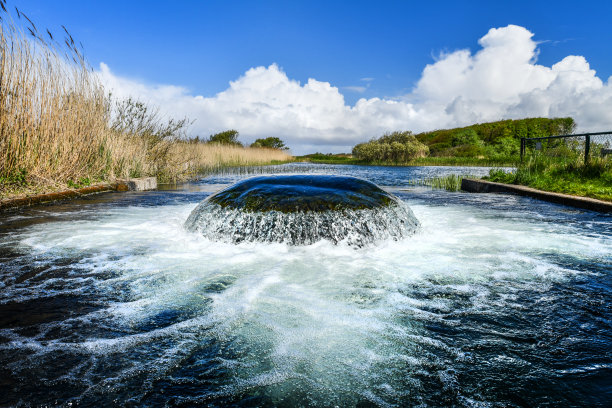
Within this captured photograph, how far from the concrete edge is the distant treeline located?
1678cm

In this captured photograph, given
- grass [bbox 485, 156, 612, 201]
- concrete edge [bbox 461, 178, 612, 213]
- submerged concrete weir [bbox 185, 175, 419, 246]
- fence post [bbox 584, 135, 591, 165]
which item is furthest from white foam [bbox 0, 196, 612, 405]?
fence post [bbox 584, 135, 591, 165]

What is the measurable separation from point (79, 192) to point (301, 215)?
6.05 metres

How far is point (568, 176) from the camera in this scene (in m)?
9.51

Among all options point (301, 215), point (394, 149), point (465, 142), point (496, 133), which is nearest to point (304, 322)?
point (301, 215)

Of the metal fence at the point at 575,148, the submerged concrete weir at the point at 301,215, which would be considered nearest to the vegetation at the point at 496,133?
the metal fence at the point at 575,148

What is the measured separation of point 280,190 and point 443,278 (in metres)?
2.63

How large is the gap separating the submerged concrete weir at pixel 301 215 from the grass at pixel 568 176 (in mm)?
5026

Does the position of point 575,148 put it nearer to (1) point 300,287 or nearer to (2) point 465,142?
(1) point 300,287

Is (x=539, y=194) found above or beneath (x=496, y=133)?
beneath

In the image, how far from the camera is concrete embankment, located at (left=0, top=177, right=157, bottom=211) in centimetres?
630

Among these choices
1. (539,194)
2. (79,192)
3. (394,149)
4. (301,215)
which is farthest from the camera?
(394,149)

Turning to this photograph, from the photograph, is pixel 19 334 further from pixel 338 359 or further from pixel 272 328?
pixel 338 359

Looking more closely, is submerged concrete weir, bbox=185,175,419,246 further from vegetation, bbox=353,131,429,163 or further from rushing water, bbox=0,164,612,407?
vegetation, bbox=353,131,429,163

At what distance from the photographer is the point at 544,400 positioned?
5.04 ft
